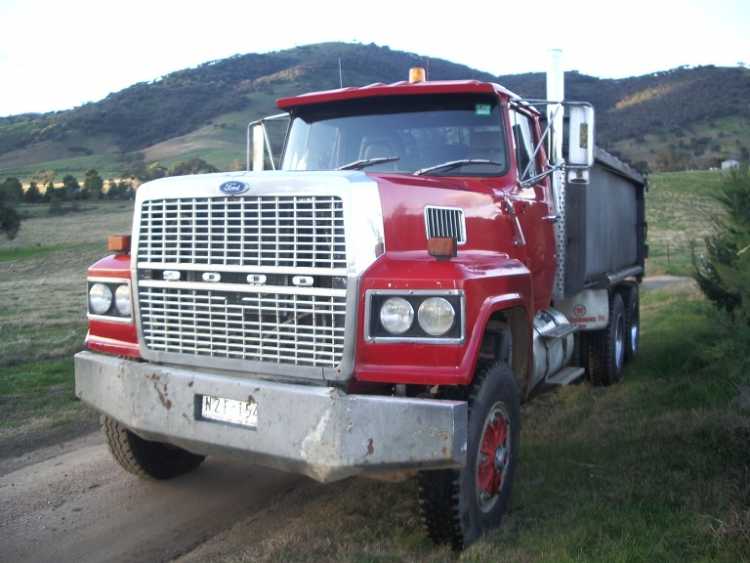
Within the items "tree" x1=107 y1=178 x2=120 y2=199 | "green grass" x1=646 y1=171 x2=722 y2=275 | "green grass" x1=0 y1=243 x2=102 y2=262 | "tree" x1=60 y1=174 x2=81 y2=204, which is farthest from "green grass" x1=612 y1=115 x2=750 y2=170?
"green grass" x1=0 y1=243 x2=102 y2=262

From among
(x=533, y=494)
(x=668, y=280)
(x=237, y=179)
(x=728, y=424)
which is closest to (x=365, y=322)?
(x=237, y=179)

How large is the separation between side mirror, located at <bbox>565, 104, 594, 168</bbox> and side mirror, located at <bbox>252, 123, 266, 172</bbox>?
2.44 meters

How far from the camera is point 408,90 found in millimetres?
5609

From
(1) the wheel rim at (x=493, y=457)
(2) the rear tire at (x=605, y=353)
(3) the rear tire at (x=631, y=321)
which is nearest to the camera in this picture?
(1) the wheel rim at (x=493, y=457)

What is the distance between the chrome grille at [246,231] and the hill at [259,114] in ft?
166

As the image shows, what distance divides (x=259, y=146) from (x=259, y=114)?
7981 centimetres

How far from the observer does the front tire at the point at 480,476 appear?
4133 millimetres

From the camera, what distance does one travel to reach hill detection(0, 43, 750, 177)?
68.2m

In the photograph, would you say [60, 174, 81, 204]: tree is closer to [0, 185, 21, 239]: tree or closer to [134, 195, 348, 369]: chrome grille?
[0, 185, 21, 239]: tree

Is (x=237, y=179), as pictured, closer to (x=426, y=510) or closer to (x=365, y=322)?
(x=365, y=322)

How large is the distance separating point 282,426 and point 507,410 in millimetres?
1382

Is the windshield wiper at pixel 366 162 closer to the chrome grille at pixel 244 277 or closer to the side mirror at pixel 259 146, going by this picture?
the chrome grille at pixel 244 277

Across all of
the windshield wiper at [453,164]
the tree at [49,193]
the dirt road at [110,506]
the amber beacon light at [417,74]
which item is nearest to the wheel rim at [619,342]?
the windshield wiper at [453,164]

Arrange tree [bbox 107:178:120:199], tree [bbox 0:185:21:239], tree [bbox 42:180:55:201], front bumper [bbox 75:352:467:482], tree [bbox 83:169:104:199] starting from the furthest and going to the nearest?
1. tree [bbox 83:169:104:199]
2. tree [bbox 107:178:120:199]
3. tree [bbox 42:180:55:201]
4. tree [bbox 0:185:21:239]
5. front bumper [bbox 75:352:467:482]
